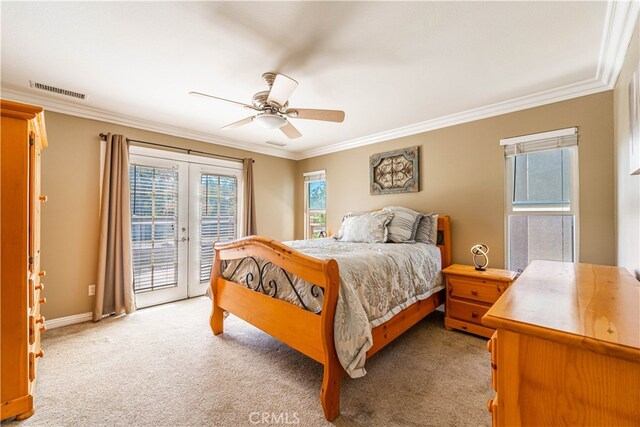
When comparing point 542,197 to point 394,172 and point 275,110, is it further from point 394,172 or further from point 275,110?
point 275,110

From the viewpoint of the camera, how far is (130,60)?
2154 millimetres

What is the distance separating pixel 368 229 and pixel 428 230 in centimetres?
74

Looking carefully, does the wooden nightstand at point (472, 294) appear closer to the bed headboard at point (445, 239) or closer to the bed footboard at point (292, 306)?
the bed headboard at point (445, 239)

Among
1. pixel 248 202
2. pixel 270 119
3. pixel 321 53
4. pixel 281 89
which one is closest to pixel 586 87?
pixel 321 53

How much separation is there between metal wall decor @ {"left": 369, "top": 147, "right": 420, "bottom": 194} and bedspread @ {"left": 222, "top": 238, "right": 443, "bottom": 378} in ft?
3.83

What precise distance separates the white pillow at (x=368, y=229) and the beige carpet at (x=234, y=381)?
1.10 m

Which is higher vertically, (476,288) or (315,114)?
(315,114)

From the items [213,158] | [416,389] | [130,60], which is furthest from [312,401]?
[213,158]

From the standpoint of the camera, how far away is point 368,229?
10.9ft

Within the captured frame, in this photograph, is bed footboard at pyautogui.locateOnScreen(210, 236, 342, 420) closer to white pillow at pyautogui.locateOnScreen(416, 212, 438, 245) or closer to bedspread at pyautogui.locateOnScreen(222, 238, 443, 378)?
bedspread at pyautogui.locateOnScreen(222, 238, 443, 378)

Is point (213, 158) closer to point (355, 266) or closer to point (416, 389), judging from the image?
point (355, 266)

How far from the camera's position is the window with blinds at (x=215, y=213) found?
4.09 m

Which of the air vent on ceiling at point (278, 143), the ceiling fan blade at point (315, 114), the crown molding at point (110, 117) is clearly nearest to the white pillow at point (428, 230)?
the ceiling fan blade at point (315, 114)

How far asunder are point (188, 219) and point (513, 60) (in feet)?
13.6
